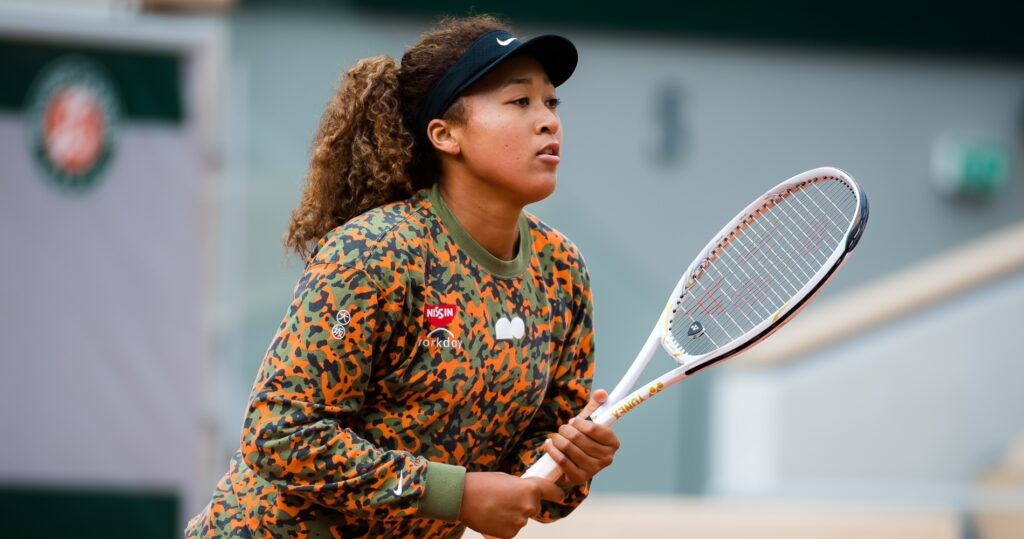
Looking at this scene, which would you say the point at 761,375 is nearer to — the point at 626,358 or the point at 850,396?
the point at 850,396

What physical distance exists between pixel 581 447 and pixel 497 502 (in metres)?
0.22

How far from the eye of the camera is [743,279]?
3.62 meters

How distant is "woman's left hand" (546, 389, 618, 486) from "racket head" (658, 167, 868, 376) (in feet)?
1.13

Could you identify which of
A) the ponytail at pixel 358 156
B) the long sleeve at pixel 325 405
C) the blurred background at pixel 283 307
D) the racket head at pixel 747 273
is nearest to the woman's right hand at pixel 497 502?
the long sleeve at pixel 325 405

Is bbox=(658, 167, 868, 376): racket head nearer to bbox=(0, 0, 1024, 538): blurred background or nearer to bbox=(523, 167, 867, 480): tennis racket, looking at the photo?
bbox=(523, 167, 867, 480): tennis racket

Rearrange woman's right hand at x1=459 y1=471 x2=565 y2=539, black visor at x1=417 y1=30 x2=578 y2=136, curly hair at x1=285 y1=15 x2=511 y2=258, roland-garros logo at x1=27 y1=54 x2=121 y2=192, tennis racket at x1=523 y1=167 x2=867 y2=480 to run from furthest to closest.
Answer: roland-garros logo at x1=27 y1=54 x2=121 y2=192 < tennis racket at x1=523 y1=167 x2=867 y2=480 < curly hair at x1=285 y1=15 x2=511 y2=258 < black visor at x1=417 y1=30 x2=578 y2=136 < woman's right hand at x1=459 y1=471 x2=565 y2=539

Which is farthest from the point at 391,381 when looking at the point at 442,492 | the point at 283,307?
the point at 283,307

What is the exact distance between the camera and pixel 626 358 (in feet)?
25.3

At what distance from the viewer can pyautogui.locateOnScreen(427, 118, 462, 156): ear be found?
328 centimetres

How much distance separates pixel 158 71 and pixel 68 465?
1874mm

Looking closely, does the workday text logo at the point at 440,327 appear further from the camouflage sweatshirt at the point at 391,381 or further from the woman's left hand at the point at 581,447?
the woman's left hand at the point at 581,447

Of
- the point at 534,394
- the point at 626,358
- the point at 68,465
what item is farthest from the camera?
the point at 626,358

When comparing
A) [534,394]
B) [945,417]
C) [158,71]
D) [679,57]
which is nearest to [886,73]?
[679,57]

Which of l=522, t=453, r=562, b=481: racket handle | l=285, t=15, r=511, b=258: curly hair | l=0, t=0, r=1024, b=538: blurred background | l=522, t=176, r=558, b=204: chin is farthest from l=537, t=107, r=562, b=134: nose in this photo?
l=0, t=0, r=1024, b=538: blurred background
